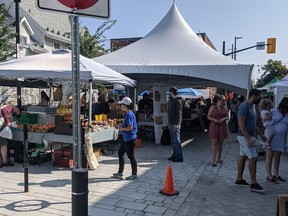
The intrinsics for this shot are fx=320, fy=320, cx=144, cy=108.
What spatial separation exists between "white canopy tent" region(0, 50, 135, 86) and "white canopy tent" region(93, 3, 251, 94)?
7.76 ft

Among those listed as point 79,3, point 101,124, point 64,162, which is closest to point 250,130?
point 101,124

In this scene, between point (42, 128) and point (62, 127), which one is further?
point (42, 128)

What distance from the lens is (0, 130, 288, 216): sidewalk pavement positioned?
4.96 metres

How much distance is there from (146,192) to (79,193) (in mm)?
3371

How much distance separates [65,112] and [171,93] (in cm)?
274

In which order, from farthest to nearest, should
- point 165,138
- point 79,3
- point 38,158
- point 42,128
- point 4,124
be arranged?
point 165,138, point 38,158, point 42,128, point 4,124, point 79,3

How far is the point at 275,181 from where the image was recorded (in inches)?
263

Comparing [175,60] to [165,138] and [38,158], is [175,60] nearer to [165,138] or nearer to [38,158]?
[165,138]

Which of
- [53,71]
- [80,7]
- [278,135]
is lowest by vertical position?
[278,135]

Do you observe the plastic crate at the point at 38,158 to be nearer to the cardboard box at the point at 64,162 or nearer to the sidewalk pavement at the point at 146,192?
the sidewalk pavement at the point at 146,192

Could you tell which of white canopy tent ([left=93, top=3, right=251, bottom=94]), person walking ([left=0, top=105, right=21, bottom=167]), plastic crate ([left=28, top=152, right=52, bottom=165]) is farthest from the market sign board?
white canopy tent ([left=93, top=3, right=251, bottom=94])

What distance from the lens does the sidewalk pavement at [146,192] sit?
4.96m

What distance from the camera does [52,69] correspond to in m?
7.56

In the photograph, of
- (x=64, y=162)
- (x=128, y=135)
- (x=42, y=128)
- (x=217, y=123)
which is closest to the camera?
(x=128, y=135)
